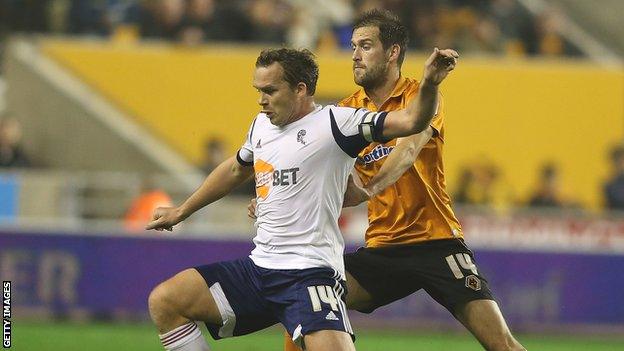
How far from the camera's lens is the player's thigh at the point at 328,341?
7047 millimetres

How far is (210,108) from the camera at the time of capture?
65.6 feet

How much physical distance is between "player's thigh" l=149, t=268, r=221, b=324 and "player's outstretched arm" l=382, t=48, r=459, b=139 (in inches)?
49.8

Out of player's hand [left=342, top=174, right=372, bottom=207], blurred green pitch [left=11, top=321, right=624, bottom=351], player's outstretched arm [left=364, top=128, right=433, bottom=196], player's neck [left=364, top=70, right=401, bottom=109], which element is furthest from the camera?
blurred green pitch [left=11, top=321, right=624, bottom=351]

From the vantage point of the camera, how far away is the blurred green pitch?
12430 mm

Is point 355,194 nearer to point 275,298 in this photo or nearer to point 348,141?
point 348,141

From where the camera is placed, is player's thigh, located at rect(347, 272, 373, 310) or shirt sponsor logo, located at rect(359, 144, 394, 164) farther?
player's thigh, located at rect(347, 272, 373, 310)

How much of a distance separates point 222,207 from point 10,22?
4386 mm

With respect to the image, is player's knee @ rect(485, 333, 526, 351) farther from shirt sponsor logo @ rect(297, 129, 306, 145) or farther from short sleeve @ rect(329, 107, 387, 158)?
shirt sponsor logo @ rect(297, 129, 306, 145)

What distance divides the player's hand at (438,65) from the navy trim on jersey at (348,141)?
623 mm

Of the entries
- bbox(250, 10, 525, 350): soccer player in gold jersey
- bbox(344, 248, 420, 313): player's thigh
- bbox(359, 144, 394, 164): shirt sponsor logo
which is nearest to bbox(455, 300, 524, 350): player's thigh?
bbox(250, 10, 525, 350): soccer player in gold jersey

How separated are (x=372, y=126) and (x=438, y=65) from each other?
0.59m

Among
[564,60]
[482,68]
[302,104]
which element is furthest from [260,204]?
[564,60]

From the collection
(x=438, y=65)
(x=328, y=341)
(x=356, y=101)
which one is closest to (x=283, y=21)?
(x=356, y=101)

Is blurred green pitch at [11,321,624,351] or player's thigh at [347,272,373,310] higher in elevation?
player's thigh at [347,272,373,310]
